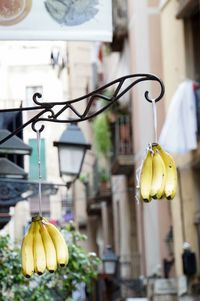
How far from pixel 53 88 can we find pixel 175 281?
21.3ft

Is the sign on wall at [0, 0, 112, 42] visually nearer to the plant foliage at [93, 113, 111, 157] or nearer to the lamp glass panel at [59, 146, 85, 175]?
the lamp glass panel at [59, 146, 85, 175]

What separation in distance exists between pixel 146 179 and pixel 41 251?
2.81 ft

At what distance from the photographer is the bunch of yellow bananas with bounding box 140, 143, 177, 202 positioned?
23.1 ft

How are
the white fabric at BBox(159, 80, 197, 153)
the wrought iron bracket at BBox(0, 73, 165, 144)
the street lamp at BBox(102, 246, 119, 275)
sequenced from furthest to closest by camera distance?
the street lamp at BBox(102, 246, 119, 275) → the white fabric at BBox(159, 80, 197, 153) → the wrought iron bracket at BBox(0, 73, 165, 144)

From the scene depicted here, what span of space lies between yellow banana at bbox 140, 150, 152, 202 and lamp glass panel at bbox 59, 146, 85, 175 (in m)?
5.82

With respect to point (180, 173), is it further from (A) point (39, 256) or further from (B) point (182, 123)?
(A) point (39, 256)

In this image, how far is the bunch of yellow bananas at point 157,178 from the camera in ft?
23.1

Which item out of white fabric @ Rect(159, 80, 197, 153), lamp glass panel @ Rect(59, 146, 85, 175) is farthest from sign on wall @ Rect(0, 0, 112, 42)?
white fabric @ Rect(159, 80, 197, 153)

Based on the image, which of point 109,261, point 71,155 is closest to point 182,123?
point 109,261

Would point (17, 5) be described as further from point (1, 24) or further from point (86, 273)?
point (86, 273)

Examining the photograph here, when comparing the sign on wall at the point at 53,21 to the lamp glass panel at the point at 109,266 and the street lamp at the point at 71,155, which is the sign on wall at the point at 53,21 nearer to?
the street lamp at the point at 71,155

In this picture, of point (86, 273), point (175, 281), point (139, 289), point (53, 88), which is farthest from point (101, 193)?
point (86, 273)

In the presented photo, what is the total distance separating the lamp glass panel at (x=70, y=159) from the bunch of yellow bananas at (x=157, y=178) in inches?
229

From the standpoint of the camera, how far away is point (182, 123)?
1945 cm
